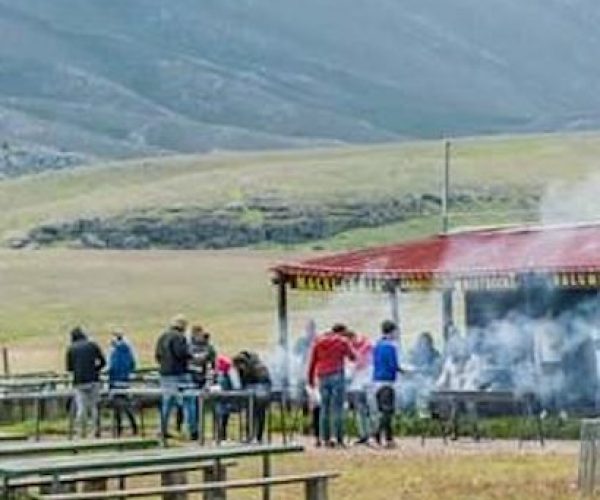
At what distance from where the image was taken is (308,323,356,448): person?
1128 inches

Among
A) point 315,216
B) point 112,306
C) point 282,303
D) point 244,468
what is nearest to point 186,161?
point 315,216

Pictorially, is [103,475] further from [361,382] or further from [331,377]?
[361,382]

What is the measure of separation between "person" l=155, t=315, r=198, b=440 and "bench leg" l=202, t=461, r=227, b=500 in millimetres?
10057

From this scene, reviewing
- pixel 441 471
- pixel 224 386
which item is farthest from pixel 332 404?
pixel 441 471

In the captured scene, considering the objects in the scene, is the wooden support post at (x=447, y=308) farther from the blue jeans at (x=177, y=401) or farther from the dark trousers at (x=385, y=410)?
the blue jeans at (x=177, y=401)

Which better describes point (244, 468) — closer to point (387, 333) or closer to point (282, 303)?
point (387, 333)

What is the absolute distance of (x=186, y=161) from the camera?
155 metres

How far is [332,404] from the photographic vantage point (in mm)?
28953

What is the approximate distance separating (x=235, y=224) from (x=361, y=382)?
8172 cm

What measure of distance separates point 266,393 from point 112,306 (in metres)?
43.3

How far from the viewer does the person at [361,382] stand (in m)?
29.8

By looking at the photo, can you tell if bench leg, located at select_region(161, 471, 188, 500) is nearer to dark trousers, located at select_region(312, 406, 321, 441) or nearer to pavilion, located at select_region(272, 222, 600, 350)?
dark trousers, located at select_region(312, 406, 321, 441)

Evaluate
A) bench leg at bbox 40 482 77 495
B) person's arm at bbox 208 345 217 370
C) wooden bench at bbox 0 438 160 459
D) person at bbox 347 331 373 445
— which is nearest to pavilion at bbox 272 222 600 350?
person at bbox 347 331 373 445

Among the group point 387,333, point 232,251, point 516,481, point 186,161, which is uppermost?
point 186,161
